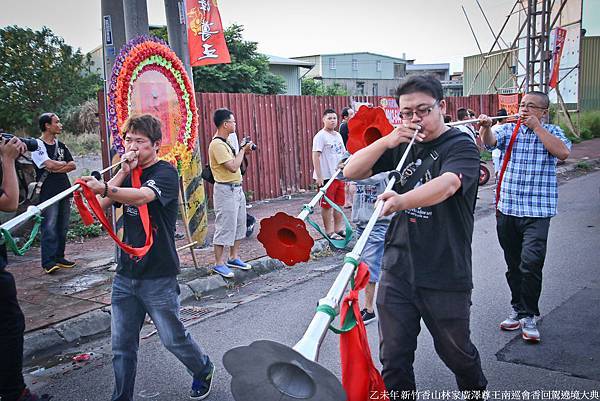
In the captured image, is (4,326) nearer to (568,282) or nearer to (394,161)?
(394,161)

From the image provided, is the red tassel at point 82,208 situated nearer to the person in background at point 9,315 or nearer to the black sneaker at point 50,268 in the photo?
the person in background at point 9,315

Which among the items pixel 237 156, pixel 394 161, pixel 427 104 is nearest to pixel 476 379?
pixel 394 161

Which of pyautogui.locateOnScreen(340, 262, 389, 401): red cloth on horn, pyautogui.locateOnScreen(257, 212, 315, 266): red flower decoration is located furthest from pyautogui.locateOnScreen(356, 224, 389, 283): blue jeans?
pyautogui.locateOnScreen(340, 262, 389, 401): red cloth on horn

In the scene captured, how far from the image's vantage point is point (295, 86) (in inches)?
1232

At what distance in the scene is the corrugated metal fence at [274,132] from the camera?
10945 mm

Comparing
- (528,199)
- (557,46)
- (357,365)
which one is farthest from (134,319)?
(557,46)

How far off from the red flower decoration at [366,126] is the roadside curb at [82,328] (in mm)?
3121

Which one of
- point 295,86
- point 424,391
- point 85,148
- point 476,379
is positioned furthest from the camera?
point 295,86

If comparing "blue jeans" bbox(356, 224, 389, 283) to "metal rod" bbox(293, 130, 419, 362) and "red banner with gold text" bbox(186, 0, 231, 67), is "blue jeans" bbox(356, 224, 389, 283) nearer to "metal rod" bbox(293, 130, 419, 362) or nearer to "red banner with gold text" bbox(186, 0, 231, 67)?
"metal rod" bbox(293, 130, 419, 362)

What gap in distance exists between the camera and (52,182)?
265 inches

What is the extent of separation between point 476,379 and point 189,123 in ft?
13.8

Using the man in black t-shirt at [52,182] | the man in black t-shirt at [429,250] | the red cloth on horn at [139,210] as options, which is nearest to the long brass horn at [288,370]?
the man in black t-shirt at [429,250]

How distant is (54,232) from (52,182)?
0.63 meters

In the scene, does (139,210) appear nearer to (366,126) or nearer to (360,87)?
(366,126)
